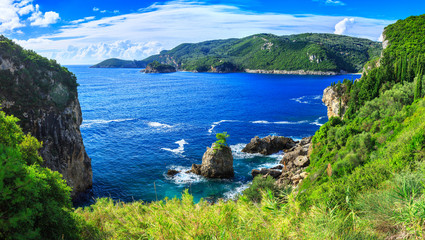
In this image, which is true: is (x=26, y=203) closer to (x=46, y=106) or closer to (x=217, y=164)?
(x=46, y=106)

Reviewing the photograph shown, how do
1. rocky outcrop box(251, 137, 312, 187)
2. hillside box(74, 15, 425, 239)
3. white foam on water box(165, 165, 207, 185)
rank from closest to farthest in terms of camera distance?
hillside box(74, 15, 425, 239) → rocky outcrop box(251, 137, 312, 187) → white foam on water box(165, 165, 207, 185)

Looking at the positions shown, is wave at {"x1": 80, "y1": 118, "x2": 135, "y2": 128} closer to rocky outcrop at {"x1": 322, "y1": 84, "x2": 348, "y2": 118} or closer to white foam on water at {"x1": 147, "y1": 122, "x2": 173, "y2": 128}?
white foam on water at {"x1": 147, "y1": 122, "x2": 173, "y2": 128}

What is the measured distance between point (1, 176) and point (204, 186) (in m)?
34.1

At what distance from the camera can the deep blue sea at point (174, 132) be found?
41219mm

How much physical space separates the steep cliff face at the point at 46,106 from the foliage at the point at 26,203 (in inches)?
918

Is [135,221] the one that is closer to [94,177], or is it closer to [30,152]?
[30,152]

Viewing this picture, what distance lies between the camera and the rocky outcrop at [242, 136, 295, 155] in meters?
54.2

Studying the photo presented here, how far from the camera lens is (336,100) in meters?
62.5

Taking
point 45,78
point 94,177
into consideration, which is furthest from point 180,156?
point 45,78

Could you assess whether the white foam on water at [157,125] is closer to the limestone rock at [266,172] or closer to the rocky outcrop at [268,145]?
the rocky outcrop at [268,145]

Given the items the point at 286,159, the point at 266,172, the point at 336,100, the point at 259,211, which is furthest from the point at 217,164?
the point at 336,100

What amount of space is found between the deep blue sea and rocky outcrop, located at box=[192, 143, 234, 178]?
1.48m

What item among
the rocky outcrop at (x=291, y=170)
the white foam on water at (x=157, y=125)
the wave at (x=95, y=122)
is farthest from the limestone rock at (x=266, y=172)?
the wave at (x=95, y=122)

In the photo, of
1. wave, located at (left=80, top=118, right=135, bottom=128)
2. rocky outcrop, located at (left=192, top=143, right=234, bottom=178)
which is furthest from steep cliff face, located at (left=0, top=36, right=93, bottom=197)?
wave, located at (left=80, top=118, right=135, bottom=128)
